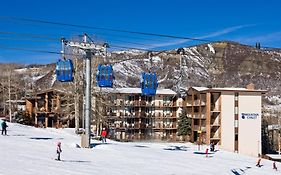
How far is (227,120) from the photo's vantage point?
68.9m

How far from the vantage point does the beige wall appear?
6850 cm

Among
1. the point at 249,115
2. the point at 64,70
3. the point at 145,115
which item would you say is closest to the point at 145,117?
the point at 145,115

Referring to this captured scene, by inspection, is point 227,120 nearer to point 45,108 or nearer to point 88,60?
point 45,108

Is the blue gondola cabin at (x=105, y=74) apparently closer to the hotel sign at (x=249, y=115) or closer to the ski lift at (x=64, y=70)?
the ski lift at (x=64, y=70)

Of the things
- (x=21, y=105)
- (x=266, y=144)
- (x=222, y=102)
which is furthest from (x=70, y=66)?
(x=21, y=105)

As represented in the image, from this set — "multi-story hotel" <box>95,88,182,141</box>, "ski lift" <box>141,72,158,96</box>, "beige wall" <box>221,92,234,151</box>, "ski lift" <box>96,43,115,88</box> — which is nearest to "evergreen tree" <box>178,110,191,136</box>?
"beige wall" <box>221,92,234,151</box>

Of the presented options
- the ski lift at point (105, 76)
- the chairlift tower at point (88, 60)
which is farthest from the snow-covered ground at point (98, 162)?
the ski lift at point (105, 76)

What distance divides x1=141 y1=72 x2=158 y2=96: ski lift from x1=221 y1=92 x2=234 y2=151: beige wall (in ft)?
117

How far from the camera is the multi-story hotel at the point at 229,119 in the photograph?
6844cm

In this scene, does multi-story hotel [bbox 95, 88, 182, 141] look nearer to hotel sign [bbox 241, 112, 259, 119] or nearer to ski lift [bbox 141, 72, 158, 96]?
hotel sign [bbox 241, 112, 259, 119]

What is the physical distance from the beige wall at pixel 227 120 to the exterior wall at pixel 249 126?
4.76ft

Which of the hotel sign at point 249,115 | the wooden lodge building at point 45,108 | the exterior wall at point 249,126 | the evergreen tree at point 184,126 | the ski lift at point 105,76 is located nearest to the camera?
the ski lift at point 105,76

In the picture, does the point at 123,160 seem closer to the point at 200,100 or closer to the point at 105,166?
the point at 105,166

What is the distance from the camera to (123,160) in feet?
110
